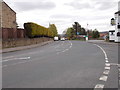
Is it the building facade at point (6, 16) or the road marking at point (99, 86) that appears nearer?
the road marking at point (99, 86)

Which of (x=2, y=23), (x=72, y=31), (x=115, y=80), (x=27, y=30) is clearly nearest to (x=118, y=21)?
(x=27, y=30)

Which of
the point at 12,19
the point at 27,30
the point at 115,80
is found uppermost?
the point at 12,19

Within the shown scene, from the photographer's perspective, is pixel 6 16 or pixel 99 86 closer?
pixel 99 86

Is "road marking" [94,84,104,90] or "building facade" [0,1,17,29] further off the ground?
"building facade" [0,1,17,29]

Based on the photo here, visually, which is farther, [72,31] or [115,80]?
[72,31]

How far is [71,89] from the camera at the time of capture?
5074mm

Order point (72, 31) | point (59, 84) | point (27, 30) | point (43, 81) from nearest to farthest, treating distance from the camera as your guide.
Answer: point (59, 84), point (43, 81), point (27, 30), point (72, 31)

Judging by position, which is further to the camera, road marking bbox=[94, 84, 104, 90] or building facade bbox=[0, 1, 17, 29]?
building facade bbox=[0, 1, 17, 29]

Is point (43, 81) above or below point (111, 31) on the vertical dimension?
below

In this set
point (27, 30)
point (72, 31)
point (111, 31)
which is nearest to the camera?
point (27, 30)

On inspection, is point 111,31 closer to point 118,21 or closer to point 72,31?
point 118,21

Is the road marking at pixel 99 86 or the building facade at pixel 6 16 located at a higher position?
the building facade at pixel 6 16

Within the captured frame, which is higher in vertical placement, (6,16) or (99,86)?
(6,16)

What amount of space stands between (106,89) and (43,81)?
2.11 metres
